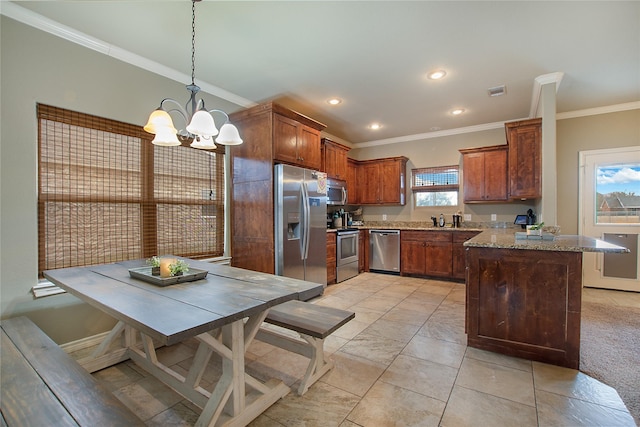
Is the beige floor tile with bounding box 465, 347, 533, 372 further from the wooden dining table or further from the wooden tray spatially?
the wooden tray

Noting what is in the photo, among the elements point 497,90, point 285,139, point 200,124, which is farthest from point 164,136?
point 497,90

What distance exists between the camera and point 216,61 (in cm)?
296

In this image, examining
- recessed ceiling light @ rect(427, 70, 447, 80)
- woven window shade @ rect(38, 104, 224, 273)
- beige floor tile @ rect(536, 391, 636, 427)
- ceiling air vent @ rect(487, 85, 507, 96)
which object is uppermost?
recessed ceiling light @ rect(427, 70, 447, 80)

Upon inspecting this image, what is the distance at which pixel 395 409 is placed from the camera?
1771mm

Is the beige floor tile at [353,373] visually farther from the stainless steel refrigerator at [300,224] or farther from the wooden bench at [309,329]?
the stainless steel refrigerator at [300,224]

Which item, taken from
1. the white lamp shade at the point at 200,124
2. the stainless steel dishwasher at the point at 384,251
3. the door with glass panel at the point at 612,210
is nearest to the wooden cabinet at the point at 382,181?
the stainless steel dishwasher at the point at 384,251

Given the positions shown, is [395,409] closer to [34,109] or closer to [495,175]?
[34,109]

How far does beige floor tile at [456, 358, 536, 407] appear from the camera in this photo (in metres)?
1.90

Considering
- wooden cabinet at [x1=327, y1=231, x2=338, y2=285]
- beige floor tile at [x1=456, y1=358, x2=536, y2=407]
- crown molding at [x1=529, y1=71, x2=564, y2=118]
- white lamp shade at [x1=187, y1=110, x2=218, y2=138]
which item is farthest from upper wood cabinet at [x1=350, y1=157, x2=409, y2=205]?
white lamp shade at [x1=187, y1=110, x2=218, y2=138]

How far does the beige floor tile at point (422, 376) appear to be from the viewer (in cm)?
196

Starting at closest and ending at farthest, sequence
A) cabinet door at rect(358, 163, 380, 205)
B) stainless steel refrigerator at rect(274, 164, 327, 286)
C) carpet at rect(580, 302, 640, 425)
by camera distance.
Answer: carpet at rect(580, 302, 640, 425) < stainless steel refrigerator at rect(274, 164, 327, 286) < cabinet door at rect(358, 163, 380, 205)

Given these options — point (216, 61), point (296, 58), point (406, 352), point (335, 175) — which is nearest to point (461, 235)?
point (335, 175)

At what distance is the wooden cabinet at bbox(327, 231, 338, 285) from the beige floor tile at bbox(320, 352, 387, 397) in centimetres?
223

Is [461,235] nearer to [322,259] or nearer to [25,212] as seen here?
[322,259]
